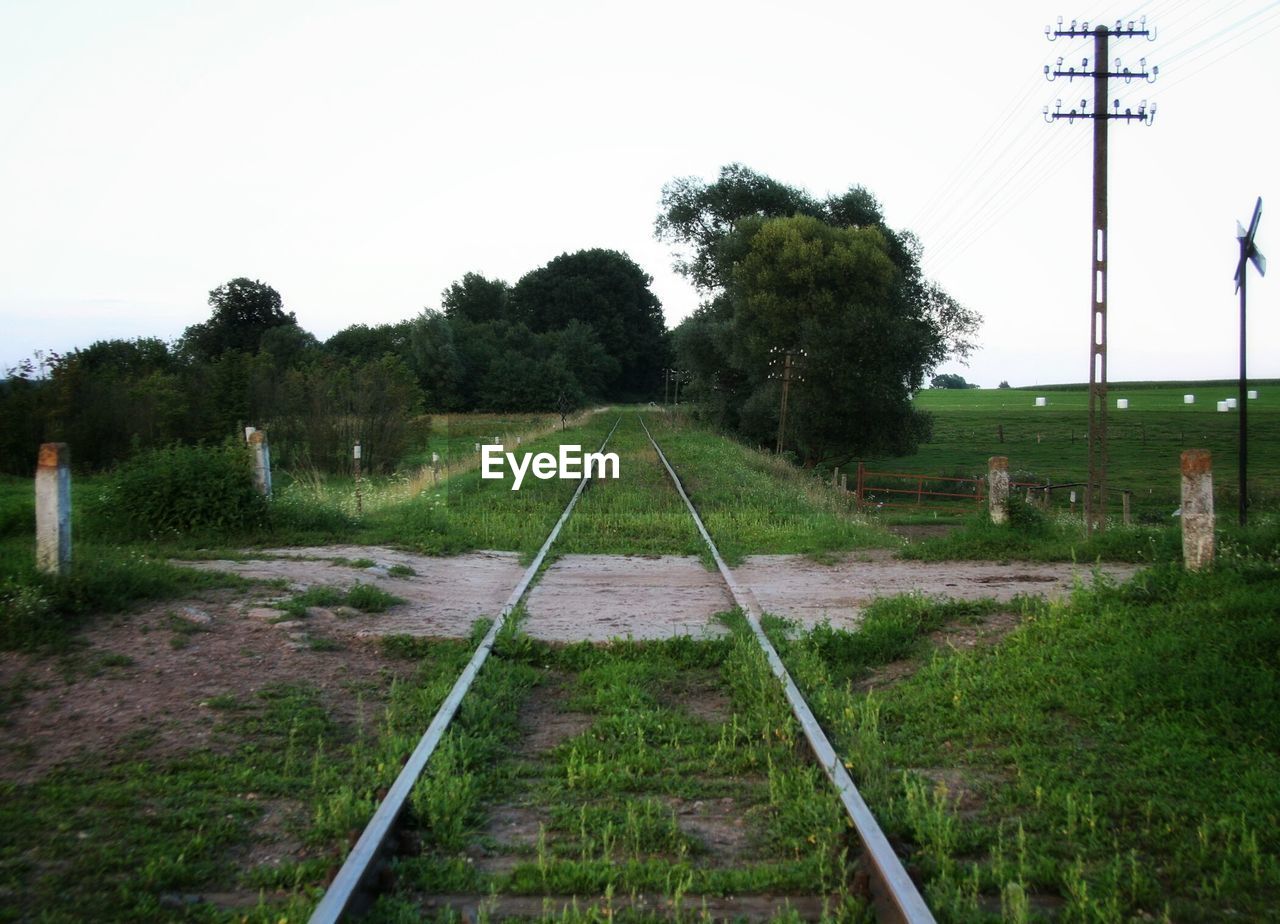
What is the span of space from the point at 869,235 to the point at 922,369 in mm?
5500

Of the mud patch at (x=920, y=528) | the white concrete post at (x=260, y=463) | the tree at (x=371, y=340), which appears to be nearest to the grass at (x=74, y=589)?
the white concrete post at (x=260, y=463)

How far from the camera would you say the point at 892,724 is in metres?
5.88

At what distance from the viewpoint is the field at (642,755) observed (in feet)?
12.5

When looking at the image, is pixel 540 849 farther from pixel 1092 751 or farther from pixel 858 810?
pixel 1092 751

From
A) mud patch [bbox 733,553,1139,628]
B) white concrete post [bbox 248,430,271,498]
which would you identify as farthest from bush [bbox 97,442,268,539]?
mud patch [bbox 733,553,1139,628]

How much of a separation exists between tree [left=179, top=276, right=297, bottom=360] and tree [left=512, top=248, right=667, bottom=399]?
36083mm

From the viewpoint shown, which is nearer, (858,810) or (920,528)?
(858,810)

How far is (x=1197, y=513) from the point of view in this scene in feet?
26.9

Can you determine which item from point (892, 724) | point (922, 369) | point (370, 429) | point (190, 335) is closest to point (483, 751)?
point (892, 724)

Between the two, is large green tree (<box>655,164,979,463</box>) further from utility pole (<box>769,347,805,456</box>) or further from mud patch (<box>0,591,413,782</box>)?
mud patch (<box>0,591,413,782</box>)

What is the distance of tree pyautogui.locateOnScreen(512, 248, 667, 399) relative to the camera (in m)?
110

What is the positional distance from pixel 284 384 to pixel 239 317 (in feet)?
180

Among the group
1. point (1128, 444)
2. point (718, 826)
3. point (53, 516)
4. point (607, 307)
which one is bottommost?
point (718, 826)

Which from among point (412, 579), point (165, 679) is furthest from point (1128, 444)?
point (165, 679)
